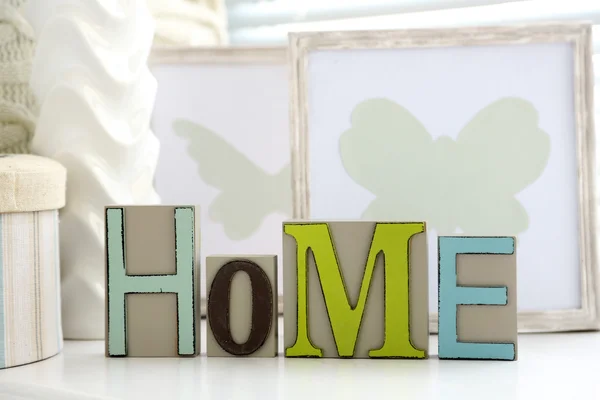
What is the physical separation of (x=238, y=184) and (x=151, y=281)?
236 mm

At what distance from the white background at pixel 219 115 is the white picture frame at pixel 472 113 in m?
0.08

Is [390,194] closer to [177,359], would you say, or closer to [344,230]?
[344,230]

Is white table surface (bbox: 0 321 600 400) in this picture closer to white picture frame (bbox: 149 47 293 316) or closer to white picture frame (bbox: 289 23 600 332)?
white picture frame (bbox: 289 23 600 332)

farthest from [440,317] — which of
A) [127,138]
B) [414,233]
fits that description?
[127,138]

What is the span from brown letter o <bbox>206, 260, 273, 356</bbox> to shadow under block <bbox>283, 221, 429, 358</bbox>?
0.02 meters

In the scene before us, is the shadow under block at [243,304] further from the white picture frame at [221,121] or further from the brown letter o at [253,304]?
the white picture frame at [221,121]

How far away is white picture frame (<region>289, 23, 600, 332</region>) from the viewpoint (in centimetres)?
78

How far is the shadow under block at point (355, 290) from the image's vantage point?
674mm

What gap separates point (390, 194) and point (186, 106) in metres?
0.32

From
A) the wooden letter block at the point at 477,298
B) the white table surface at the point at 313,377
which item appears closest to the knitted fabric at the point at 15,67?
the white table surface at the point at 313,377

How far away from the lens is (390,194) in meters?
0.81

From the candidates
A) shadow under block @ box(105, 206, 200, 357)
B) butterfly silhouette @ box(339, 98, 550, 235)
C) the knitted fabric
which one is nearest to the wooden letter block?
butterfly silhouette @ box(339, 98, 550, 235)

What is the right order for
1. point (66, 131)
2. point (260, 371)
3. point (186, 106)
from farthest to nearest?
point (186, 106) < point (66, 131) < point (260, 371)

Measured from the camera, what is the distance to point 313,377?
617mm
